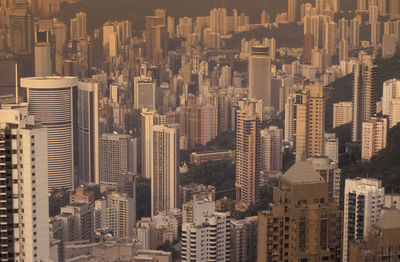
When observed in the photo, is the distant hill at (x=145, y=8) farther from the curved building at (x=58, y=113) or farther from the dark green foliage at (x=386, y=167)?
the dark green foliage at (x=386, y=167)

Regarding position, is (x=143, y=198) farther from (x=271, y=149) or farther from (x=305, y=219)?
(x=305, y=219)

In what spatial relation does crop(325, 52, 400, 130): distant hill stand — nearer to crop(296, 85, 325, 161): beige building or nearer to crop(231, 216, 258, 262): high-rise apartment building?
crop(296, 85, 325, 161): beige building

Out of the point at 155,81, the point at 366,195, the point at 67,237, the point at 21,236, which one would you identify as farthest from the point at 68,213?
the point at 155,81

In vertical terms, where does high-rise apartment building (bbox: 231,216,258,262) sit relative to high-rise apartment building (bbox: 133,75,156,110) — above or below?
below

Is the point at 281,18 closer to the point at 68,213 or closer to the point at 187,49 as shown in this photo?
the point at 187,49

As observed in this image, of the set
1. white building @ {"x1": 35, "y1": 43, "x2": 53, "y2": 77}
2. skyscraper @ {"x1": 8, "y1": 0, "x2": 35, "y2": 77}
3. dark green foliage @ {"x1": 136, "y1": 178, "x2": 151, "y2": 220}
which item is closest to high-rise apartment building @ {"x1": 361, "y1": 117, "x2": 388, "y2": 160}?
dark green foliage @ {"x1": 136, "y1": 178, "x2": 151, "y2": 220}

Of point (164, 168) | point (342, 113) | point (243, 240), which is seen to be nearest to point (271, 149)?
point (342, 113)

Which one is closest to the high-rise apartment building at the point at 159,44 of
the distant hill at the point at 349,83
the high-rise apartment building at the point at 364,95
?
the distant hill at the point at 349,83
